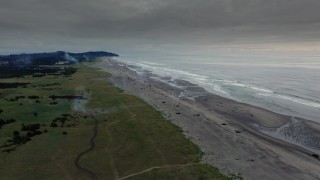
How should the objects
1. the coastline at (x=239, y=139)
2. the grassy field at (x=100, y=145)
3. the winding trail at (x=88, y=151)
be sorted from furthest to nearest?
the coastline at (x=239, y=139) < the grassy field at (x=100, y=145) < the winding trail at (x=88, y=151)

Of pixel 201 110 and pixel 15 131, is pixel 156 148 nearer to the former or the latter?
pixel 15 131

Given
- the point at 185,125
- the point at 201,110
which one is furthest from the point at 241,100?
the point at 185,125

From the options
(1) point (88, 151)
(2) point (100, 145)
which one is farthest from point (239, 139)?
(1) point (88, 151)

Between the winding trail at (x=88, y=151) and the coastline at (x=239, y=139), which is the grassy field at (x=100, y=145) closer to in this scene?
the winding trail at (x=88, y=151)

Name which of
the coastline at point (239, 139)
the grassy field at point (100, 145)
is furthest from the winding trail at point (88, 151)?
the coastline at point (239, 139)

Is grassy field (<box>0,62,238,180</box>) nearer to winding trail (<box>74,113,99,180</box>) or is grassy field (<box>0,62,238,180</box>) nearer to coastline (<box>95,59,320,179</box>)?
winding trail (<box>74,113,99,180</box>)

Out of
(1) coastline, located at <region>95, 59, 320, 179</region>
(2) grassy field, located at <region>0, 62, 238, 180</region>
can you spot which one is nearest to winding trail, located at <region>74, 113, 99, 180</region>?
(2) grassy field, located at <region>0, 62, 238, 180</region>
